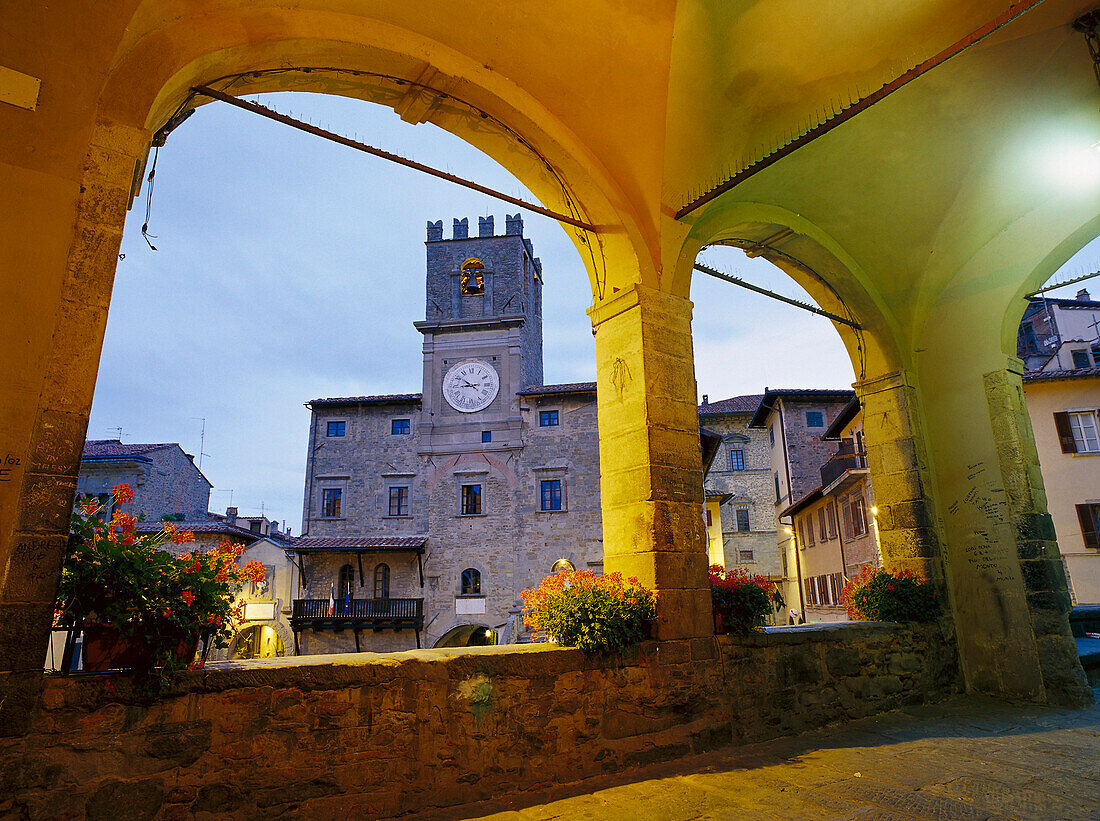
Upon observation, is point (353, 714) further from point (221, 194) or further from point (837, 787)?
point (221, 194)

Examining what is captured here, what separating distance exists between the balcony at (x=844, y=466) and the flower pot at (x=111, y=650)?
16.3 meters

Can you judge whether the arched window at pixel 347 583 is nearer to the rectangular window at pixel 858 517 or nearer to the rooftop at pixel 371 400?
the rooftop at pixel 371 400

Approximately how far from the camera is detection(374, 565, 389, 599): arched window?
22391 millimetres

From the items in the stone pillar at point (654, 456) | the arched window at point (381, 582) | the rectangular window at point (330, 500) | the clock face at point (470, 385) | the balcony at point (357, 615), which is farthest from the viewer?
the clock face at point (470, 385)

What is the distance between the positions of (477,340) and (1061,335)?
71.0 feet

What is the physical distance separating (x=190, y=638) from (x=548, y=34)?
15.1 feet

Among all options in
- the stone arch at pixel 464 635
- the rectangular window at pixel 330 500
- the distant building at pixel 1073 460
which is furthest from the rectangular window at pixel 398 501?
the distant building at pixel 1073 460

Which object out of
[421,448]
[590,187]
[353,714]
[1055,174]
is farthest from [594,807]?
[421,448]

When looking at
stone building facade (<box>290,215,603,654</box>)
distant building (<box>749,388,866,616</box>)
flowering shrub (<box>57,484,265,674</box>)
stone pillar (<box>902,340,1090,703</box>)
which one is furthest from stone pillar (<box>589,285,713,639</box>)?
distant building (<box>749,388,866,616</box>)

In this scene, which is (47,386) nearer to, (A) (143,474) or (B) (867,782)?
(B) (867,782)

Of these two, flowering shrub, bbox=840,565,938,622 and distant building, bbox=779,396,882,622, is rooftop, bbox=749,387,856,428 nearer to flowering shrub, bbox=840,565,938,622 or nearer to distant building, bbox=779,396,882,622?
distant building, bbox=779,396,882,622

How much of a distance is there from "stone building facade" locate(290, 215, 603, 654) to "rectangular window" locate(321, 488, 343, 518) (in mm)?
37

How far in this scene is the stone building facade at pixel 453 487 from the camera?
22.1 m

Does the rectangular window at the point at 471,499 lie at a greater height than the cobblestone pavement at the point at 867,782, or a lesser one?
greater
